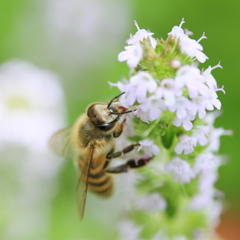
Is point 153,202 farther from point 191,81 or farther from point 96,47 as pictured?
point 96,47

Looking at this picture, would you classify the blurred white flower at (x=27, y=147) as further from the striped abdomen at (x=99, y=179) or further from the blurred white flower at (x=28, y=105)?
the striped abdomen at (x=99, y=179)

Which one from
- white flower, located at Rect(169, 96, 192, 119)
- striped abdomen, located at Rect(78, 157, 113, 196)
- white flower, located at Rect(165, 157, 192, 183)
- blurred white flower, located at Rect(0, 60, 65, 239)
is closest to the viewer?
white flower, located at Rect(169, 96, 192, 119)

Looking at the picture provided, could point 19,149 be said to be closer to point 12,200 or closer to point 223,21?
point 12,200

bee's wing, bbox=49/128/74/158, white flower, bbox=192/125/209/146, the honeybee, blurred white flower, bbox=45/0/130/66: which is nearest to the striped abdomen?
the honeybee

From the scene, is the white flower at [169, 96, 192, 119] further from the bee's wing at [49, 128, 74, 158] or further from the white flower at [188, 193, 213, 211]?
the bee's wing at [49, 128, 74, 158]

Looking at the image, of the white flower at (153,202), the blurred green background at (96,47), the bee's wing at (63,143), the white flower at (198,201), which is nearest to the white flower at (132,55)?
the white flower at (153,202)

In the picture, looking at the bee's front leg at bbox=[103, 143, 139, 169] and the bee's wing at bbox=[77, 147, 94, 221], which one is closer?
the bee's front leg at bbox=[103, 143, 139, 169]

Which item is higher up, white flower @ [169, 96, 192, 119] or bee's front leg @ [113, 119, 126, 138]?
bee's front leg @ [113, 119, 126, 138]

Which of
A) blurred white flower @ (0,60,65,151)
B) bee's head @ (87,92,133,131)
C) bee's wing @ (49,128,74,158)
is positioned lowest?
bee's head @ (87,92,133,131)
